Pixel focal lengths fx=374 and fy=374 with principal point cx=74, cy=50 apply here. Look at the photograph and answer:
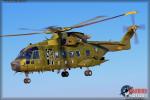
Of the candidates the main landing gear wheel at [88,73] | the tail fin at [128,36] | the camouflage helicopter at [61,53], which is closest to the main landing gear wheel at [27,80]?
the camouflage helicopter at [61,53]

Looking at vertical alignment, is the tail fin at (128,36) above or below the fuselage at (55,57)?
above

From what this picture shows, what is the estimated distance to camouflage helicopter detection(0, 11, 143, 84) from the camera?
A: 121 feet

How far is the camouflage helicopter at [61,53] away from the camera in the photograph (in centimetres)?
3675

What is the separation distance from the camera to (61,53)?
1513 inches

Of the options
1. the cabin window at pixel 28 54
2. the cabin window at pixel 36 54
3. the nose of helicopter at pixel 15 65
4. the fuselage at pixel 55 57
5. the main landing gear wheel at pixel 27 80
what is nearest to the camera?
the nose of helicopter at pixel 15 65

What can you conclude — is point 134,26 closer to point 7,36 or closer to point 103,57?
point 103,57

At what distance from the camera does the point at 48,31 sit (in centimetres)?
3812

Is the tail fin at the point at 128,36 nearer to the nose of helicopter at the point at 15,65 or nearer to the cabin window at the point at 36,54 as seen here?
the cabin window at the point at 36,54

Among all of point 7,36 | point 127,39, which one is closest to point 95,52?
point 127,39

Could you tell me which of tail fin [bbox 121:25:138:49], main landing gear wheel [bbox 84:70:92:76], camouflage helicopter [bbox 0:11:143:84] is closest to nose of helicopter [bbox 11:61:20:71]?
camouflage helicopter [bbox 0:11:143:84]

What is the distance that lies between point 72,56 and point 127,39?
31.6ft

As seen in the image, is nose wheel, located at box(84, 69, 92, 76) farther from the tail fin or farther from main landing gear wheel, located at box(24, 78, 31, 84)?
the tail fin

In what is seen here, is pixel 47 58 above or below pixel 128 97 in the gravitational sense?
above

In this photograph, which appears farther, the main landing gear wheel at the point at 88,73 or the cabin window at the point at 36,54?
the main landing gear wheel at the point at 88,73
